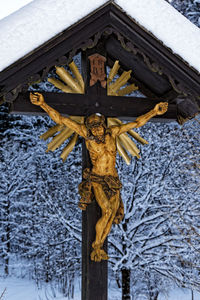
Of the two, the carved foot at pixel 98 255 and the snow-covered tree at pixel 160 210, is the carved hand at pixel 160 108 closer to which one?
the carved foot at pixel 98 255

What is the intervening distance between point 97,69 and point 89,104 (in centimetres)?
31

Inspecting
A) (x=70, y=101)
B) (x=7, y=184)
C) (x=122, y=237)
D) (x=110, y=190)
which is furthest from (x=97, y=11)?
(x=7, y=184)

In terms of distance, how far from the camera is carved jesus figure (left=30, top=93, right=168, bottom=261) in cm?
303

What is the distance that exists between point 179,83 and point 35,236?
7.22 metres

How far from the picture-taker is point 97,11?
2.96 metres

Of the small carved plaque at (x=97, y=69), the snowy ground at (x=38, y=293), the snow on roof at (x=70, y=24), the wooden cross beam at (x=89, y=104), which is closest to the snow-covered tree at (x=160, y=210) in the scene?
the snowy ground at (x=38, y=293)

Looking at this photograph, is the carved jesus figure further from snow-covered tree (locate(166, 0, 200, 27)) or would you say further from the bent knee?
snow-covered tree (locate(166, 0, 200, 27))

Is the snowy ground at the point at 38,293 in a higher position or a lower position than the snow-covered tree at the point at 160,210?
lower

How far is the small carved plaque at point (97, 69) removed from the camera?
3.30 m

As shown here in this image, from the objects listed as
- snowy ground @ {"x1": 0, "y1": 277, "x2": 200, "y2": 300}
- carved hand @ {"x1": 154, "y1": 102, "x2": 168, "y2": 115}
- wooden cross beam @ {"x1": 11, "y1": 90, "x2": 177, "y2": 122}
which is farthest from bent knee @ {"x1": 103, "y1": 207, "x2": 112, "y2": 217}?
snowy ground @ {"x1": 0, "y1": 277, "x2": 200, "y2": 300}

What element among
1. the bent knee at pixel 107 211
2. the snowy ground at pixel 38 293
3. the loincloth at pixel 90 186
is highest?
the loincloth at pixel 90 186

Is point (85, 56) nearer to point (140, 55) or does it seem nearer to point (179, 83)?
point (140, 55)

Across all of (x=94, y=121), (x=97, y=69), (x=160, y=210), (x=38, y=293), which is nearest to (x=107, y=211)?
(x=94, y=121)

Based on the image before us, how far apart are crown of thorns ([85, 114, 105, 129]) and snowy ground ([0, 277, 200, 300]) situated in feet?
20.8
